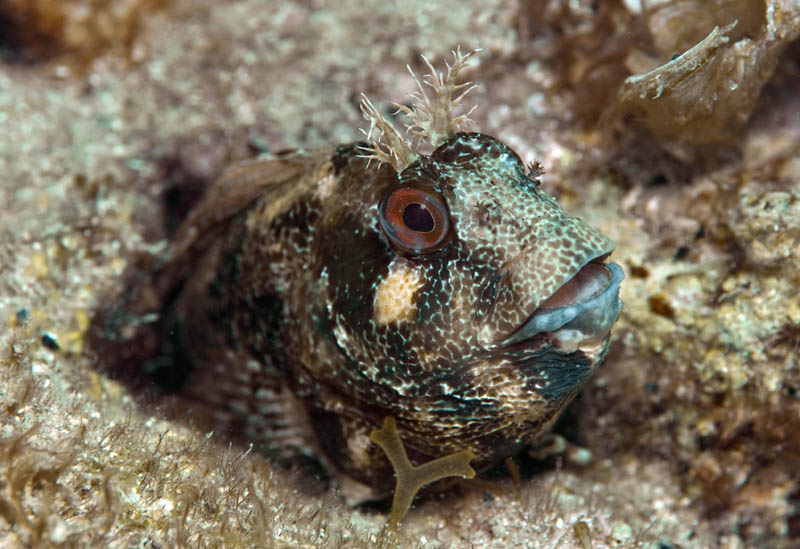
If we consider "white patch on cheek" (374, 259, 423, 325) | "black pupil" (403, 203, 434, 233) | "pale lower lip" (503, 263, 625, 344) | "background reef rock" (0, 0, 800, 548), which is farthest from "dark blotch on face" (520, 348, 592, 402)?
"background reef rock" (0, 0, 800, 548)

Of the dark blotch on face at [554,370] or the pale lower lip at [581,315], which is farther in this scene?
the dark blotch on face at [554,370]

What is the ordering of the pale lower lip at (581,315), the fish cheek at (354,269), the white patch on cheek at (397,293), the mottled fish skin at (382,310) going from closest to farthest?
1. the pale lower lip at (581,315)
2. the mottled fish skin at (382,310)
3. the white patch on cheek at (397,293)
4. the fish cheek at (354,269)

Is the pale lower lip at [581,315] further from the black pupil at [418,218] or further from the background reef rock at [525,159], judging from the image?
the background reef rock at [525,159]

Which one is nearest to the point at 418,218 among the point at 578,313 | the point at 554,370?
the point at 578,313

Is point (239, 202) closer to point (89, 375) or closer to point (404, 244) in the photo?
point (89, 375)

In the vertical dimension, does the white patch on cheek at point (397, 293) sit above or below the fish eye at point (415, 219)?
below

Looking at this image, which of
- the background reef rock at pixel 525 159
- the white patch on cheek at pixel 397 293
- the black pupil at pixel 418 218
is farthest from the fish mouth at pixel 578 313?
the background reef rock at pixel 525 159
